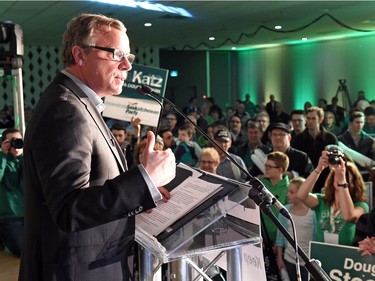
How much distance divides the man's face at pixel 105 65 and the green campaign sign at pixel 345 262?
1.69m

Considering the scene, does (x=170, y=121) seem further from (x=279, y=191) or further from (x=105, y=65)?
(x=105, y=65)

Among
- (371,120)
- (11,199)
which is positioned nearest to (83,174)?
(11,199)

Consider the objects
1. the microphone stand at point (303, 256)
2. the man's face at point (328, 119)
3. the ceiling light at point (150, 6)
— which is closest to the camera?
the microphone stand at point (303, 256)

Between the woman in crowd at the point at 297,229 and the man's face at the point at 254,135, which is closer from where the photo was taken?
A: the woman in crowd at the point at 297,229

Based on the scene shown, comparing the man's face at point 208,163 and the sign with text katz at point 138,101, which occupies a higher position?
the sign with text katz at point 138,101

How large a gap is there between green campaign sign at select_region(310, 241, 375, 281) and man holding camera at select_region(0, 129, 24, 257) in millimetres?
2605

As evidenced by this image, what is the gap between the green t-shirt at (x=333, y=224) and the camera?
9.47ft

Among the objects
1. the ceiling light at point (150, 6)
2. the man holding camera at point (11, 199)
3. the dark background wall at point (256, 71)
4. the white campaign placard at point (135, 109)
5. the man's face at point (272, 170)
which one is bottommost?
the man holding camera at point (11, 199)

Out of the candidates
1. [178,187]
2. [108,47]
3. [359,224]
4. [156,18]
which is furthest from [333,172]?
[156,18]

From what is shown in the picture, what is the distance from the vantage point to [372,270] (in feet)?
7.87

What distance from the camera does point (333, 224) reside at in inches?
117

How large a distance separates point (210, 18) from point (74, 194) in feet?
25.9

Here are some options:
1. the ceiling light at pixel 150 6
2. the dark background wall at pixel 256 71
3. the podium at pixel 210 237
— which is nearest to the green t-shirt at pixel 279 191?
the podium at pixel 210 237

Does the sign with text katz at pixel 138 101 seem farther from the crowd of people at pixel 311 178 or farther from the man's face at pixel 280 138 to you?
the man's face at pixel 280 138
